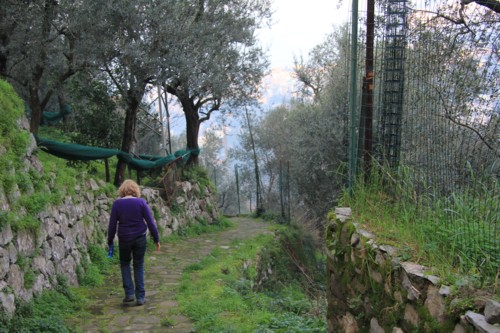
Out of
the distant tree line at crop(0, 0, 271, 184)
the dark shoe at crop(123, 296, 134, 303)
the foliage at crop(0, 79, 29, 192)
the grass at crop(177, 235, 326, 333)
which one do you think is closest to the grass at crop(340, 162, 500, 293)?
the grass at crop(177, 235, 326, 333)

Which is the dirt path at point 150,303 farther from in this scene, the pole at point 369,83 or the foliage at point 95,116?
the pole at point 369,83

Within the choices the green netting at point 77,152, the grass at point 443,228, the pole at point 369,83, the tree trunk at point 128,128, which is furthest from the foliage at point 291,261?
the grass at point 443,228

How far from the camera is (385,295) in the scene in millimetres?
3861

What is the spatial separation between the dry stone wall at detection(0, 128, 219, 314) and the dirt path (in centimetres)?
69

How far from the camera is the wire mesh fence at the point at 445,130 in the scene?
3.41 m

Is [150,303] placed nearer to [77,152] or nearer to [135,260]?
[135,260]

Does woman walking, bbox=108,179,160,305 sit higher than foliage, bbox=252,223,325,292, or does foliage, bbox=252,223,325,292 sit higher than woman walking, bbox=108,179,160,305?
woman walking, bbox=108,179,160,305

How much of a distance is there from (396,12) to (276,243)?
901 cm

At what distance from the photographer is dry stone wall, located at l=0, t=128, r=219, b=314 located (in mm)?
5246

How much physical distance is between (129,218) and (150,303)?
1.29m

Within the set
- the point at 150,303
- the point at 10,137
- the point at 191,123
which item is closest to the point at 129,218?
the point at 150,303

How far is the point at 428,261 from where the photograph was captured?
346 cm

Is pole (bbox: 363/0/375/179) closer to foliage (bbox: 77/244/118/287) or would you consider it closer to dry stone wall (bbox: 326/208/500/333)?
dry stone wall (bbox: 326/208/500/333)

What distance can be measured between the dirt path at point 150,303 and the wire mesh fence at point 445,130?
324 centimetres
